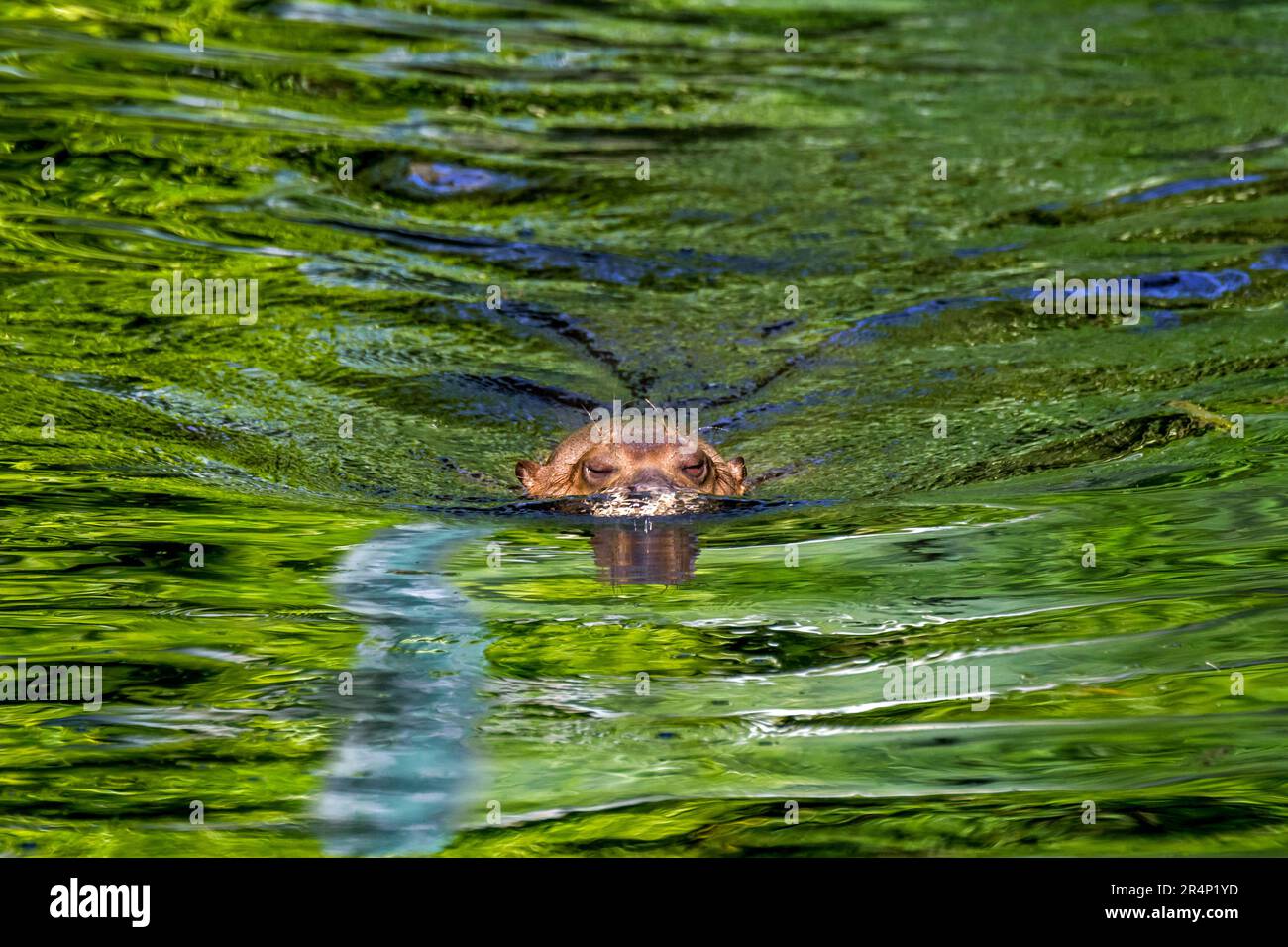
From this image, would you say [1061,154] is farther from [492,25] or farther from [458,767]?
[458,767]

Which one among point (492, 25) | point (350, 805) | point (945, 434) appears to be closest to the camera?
point (350, 805)

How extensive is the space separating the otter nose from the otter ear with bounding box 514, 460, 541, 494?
105 centimetres

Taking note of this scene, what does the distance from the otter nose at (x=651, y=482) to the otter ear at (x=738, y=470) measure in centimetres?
79

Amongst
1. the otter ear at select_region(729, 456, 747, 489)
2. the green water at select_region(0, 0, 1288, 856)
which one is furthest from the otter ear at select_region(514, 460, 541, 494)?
the otter ear at select_region(729, 456, 747, 489)

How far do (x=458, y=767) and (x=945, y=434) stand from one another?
5696mm

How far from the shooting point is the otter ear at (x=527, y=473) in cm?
866


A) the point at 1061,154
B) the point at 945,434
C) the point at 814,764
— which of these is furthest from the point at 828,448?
the point at 1061,154

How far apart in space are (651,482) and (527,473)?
1.22m

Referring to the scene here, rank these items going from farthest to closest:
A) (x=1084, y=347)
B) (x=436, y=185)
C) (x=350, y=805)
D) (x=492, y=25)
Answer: (x=492, y=25), (x=436, y=185), (x=1084, y=347), (x=350, y=805)

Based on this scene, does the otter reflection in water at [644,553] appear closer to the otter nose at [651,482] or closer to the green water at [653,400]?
the green water at [653,400]

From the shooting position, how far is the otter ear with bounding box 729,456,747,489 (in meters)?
8.47

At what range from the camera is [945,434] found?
9344mm

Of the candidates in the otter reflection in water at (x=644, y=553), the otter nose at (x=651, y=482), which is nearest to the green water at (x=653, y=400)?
the otter reflection in water at (x=644, y=553)

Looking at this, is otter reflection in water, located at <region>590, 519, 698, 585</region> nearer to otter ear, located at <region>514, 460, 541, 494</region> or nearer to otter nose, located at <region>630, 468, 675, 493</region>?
otter nose, located at <region>630, 468, 675, 493</region>
